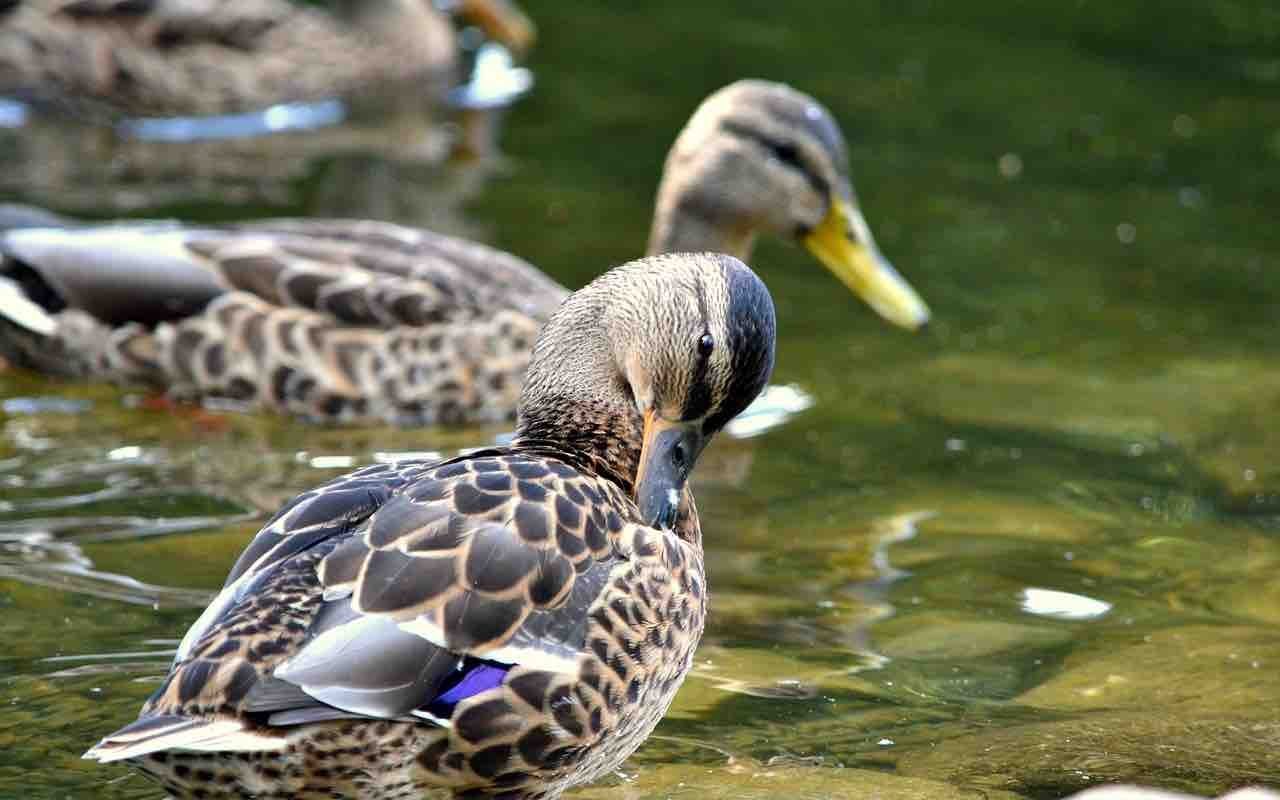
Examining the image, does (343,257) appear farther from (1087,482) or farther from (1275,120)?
(1275,120)

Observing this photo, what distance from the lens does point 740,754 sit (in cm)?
543

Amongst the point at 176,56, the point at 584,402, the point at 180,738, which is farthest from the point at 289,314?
the point at 176,56

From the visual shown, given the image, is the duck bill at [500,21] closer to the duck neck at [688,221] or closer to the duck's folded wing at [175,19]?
the duck's folded wing at [175,19]

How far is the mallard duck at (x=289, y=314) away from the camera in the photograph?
821 cm

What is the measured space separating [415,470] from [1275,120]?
8.79 meters

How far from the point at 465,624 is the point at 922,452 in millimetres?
3840

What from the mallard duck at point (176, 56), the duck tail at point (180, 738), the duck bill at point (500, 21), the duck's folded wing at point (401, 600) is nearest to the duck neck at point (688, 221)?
the duck's folded wing at point (401, 600)

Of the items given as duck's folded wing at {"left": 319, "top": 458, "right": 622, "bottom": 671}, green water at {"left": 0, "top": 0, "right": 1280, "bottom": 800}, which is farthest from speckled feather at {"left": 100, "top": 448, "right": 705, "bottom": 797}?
green water at {"left": 0, "top": 0, "right": 1280, "bottom": 800}

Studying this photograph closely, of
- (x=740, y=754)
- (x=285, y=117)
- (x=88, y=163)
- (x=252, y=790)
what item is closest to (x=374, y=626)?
(x=252, y=790)

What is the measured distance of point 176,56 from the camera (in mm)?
12344

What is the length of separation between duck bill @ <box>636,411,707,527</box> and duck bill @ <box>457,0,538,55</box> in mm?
8521

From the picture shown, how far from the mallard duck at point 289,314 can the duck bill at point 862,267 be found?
0.32 m

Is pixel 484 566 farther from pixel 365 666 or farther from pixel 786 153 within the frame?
pixel 786 153

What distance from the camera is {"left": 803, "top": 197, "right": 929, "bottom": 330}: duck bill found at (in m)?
8.89
